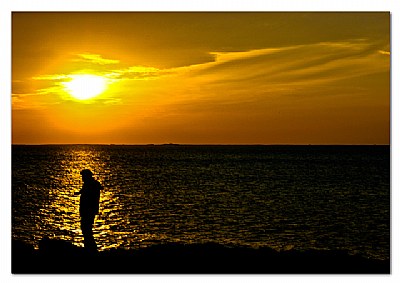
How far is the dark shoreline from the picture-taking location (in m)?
7.93

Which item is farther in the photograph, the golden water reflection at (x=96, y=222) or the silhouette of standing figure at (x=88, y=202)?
the golden water reflection at (x=96, y=222)

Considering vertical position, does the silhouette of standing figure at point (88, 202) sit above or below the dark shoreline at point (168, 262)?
above

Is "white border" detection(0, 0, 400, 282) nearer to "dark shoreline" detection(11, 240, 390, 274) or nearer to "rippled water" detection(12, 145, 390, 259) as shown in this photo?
"dark shoreline" detection(11, 240, 390, 274)

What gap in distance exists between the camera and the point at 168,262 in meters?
8.09

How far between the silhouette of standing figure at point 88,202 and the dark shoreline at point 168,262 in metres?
0.20

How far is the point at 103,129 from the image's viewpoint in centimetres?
1071

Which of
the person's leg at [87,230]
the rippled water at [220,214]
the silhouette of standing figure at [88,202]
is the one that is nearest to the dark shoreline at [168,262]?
the person's leg at [87,230]

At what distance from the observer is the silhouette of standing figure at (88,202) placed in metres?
7.85

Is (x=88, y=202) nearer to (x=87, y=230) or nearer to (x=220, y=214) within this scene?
(x=87, y=230)

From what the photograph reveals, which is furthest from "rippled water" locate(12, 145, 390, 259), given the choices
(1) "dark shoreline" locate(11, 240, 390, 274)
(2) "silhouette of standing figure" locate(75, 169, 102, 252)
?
(2) "silhouette of standing figure" locate(75, 169, 102, 252)
